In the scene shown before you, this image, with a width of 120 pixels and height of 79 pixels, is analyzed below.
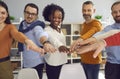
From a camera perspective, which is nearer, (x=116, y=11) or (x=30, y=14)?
(x=116, y=11)

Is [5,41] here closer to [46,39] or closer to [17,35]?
[17,35]

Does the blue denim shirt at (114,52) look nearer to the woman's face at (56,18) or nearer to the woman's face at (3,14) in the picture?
the woman's face at (56,18)

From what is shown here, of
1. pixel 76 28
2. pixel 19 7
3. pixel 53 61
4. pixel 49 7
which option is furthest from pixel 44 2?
pixel 53 61

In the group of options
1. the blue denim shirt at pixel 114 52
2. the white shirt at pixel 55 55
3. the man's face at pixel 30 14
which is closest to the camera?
the blue denim shirt at pixel 114 52

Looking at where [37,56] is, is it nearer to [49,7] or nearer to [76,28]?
[49,7]

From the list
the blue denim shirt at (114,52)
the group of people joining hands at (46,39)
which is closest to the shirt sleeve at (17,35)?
the group of people joining hands at (46,39)

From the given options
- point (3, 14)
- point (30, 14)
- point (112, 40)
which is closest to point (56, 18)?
point (30, 14)

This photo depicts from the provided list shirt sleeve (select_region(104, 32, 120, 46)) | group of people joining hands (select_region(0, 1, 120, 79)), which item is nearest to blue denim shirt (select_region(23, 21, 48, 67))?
group of people joining hands (select_region(0, 1, 120, 79))

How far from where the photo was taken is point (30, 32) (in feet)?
7.48

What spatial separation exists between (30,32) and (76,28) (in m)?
3.60

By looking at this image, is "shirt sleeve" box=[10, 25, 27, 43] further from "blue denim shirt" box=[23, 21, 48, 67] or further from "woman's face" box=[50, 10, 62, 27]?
"woman's face" box=[50, 10, 62, 27]

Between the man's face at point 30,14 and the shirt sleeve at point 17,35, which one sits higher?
the man's face at point 30,14

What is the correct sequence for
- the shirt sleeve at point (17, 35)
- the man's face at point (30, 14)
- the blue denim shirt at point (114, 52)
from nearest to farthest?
the shirt sleeve at point (17, 35) < the blue denim shirt at point (114, 52) < the man's face at point (30, 14)

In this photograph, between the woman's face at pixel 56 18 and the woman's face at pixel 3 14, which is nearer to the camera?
the woman's face at pixel 3 14
